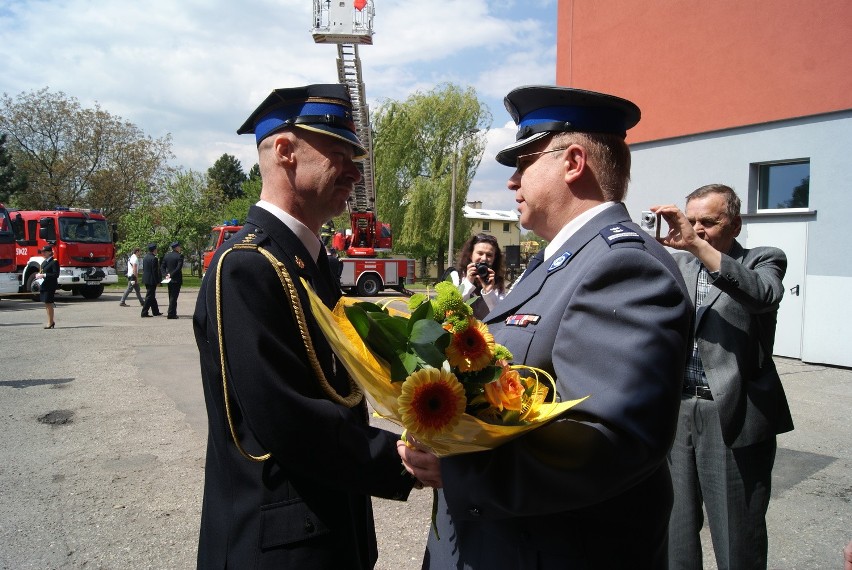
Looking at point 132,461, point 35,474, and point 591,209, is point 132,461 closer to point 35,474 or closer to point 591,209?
point 35,474

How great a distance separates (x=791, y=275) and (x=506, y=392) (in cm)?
1109

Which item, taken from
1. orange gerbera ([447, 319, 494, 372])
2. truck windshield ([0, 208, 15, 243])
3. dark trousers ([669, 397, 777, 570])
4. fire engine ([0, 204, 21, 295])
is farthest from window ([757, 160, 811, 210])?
truck windshield ([0, 208, 15, 243])

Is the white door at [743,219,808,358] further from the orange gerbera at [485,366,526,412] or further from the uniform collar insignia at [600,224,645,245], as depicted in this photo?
the orange gerbera at [485,366,526,412]

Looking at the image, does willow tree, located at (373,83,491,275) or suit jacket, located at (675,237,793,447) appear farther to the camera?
willow tree, located at (373,83,491,275)

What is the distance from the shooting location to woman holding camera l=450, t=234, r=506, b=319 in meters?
5.05

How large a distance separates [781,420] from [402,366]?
2437mm

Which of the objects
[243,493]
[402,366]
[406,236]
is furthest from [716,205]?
[406,236]

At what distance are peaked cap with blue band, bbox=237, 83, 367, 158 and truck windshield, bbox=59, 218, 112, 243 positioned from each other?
2127 cm

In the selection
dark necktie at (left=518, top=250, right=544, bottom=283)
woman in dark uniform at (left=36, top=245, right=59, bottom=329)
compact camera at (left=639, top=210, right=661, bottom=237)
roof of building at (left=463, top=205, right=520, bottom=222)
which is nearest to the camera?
dark necktie at (left=518, top=250, right=544, bottom=283)

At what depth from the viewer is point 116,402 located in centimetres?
687

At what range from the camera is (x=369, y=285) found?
81.9ft

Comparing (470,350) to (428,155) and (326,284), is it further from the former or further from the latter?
(428,155)

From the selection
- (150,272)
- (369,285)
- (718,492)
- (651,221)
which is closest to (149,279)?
(150,272)

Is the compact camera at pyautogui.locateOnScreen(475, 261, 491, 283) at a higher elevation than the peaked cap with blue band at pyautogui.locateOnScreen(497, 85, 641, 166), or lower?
lower
